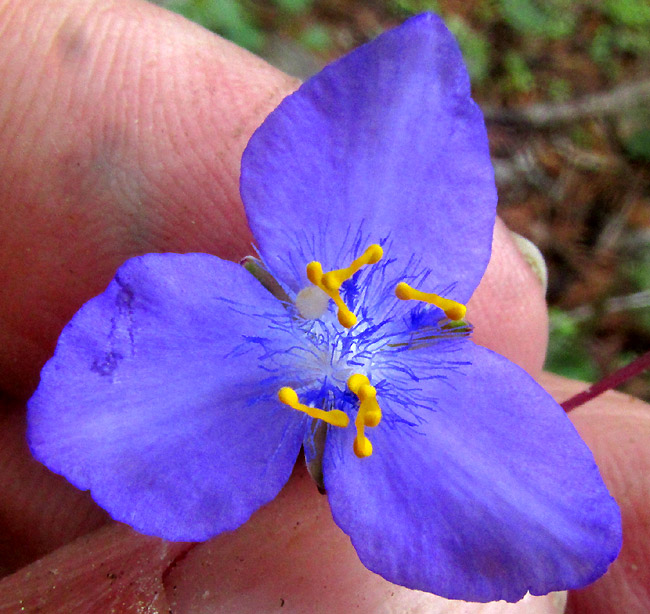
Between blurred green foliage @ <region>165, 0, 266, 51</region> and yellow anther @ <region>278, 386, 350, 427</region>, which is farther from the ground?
yellow anther @ <region>278, 386, 350, 427</region>

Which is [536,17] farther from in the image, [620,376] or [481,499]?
[481,499]

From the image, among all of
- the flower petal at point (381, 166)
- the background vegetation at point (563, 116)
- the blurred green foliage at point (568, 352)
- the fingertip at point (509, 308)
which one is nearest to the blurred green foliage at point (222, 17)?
the background vegetation at point (563, 116)

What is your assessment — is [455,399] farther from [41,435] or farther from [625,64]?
[625,64]

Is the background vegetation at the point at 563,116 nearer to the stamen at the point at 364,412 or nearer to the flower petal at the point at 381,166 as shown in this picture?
the flower petal at the point at 381,166

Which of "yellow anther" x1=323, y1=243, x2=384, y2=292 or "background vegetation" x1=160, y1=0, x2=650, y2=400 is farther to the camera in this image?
→ "background vegetation" x1=160, y1=0, x2=650, y2=400

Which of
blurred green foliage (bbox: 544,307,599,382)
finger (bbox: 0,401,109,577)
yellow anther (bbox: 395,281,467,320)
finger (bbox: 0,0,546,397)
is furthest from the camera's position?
blurred green foliage (bbox: 544,307,599,382)

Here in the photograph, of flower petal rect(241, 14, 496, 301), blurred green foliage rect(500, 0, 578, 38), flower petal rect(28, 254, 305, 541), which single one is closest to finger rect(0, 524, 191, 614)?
flower petal rect(28, 254, 305, 541)

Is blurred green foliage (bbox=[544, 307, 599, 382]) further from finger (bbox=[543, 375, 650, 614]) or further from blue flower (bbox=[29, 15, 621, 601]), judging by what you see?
blue flower (bbox=[29, 15, 621, 601])

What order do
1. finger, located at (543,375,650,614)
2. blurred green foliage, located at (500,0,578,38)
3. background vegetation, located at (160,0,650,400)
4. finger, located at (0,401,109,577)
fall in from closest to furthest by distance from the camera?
1. finger, located at (543,375,650,614)
2. finger, located at (0,401,109,577)
3. background vegetation, located at (160,0,650,400)
4. blurred green foliage, located at (500,0,578,38)
